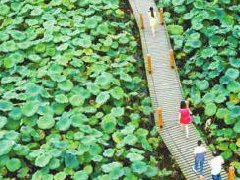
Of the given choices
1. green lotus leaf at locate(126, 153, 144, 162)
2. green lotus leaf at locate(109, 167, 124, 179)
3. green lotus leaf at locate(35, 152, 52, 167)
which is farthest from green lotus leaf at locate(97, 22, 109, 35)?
green lotus leaf at locate(109, 167, 124, 179)

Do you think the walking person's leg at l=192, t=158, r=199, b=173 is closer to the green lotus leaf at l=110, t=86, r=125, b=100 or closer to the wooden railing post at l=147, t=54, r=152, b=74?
the green lotus leaf at l=110, t=86, r=125, b=100

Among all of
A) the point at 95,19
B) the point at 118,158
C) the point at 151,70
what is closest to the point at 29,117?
the point at 118,158

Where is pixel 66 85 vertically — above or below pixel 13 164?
above

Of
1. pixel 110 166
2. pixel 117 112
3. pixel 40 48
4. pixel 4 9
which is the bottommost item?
pixel 110 166

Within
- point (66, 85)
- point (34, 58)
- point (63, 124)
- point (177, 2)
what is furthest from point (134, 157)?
point (177, 2)

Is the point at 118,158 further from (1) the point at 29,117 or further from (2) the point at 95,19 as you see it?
(2) the point at 95,19

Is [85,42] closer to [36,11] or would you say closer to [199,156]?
[36,11]
